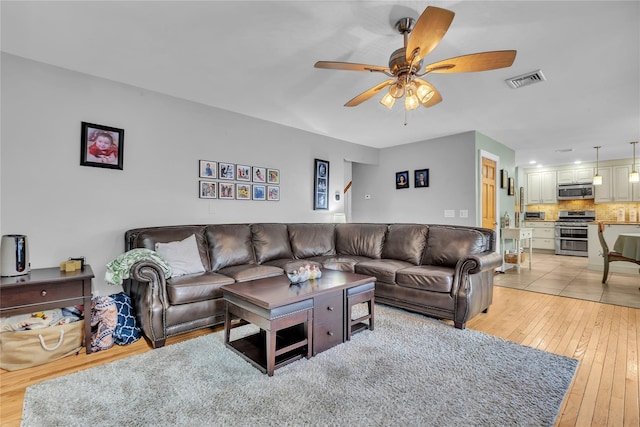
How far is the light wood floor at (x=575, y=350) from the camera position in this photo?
66.3 inches

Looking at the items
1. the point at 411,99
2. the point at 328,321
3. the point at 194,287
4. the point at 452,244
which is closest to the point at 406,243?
the point at 452,244

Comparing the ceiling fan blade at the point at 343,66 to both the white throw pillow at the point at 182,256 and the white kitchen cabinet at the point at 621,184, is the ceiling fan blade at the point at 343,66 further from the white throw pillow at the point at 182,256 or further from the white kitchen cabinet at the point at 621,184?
the white kitchen cabinet at the point at 621,184

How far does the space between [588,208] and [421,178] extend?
18.5ft

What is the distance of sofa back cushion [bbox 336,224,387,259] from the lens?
165 inches

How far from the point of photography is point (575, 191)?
773 cm

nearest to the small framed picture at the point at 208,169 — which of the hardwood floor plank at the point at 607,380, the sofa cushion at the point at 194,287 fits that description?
the sofa cushion at the point at 194,287

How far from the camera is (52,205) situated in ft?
9.02

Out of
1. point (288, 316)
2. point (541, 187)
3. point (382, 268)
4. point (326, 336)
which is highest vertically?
point (541, 187)

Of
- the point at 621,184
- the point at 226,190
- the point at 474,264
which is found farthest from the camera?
the point at 621,184

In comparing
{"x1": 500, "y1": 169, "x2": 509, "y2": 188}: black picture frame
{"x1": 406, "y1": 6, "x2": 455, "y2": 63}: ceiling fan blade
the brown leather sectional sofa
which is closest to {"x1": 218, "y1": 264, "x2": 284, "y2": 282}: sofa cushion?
the brown leather sectional sofa

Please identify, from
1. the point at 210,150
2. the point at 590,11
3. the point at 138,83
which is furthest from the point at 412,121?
the point at 138,83

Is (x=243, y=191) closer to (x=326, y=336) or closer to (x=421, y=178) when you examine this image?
(x=326, y=336)

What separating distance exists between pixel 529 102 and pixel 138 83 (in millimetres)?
4525

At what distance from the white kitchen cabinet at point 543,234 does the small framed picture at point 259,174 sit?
7925 millimetres
